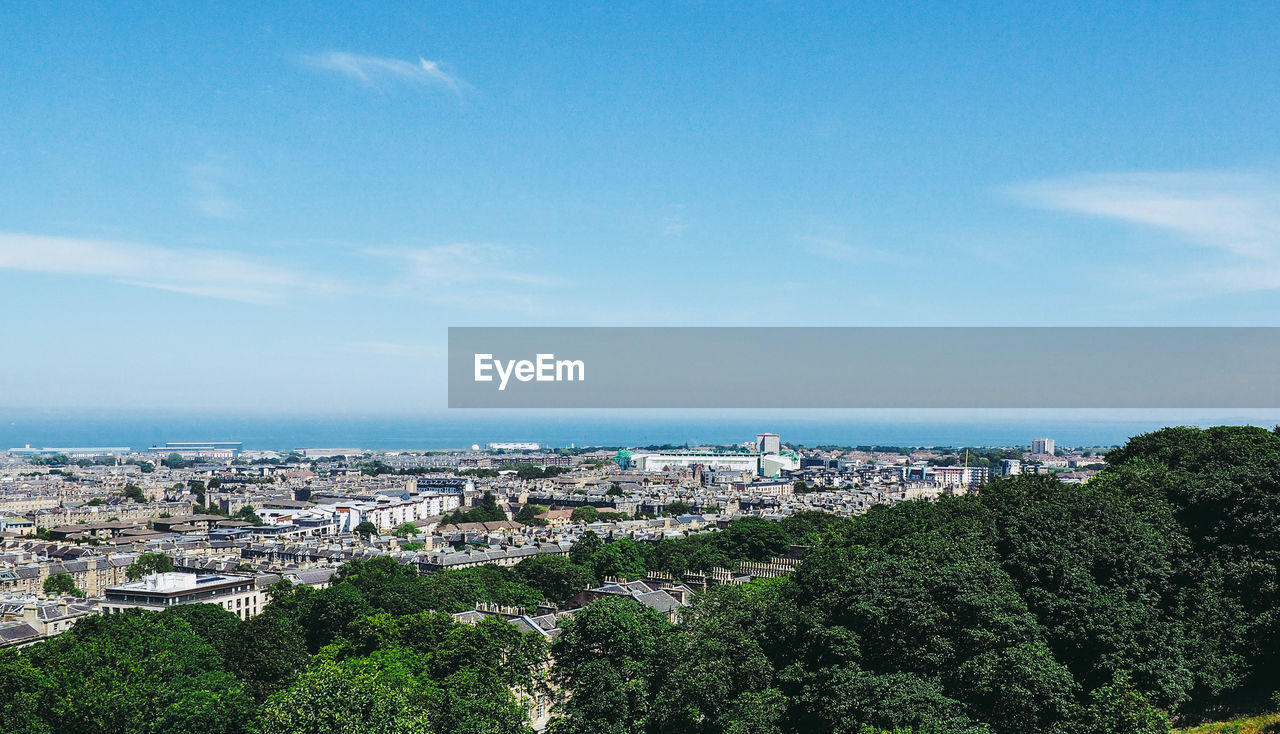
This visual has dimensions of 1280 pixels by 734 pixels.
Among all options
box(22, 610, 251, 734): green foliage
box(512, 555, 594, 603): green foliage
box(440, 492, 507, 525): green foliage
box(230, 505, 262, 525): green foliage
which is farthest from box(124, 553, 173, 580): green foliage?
box(440, 492, 507, 525): green foliage

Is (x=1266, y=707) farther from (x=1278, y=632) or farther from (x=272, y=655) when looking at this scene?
(x=272, y=655)

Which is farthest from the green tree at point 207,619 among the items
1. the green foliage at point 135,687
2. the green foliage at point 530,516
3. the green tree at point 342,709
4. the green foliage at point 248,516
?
the green foliage at point 248,516

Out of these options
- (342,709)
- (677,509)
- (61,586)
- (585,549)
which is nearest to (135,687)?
(342,709)

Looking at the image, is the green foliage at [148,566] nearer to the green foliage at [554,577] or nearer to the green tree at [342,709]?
the green foliage at [554,577]

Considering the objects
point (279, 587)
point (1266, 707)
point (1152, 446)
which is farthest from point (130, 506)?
point (1266, 707)

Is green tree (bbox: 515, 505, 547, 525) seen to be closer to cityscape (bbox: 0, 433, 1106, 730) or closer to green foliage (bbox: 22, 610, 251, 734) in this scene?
cityscape (bbox: 0, 433, 1106, 730)

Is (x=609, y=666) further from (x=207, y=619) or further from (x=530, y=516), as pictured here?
(x=530, y=516)
